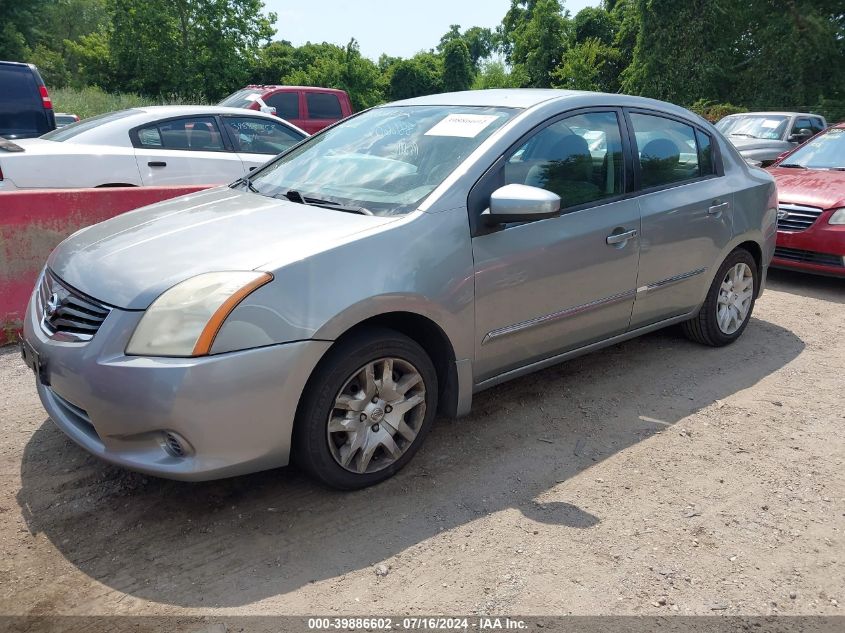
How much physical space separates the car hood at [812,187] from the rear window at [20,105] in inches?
325

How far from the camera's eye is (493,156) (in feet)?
11.3

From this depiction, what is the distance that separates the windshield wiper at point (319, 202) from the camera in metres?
3.29

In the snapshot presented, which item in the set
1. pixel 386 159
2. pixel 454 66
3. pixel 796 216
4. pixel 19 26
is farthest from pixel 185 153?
pixel 454 66

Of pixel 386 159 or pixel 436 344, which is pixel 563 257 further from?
pixel 386 159

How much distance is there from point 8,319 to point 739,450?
4665 millimetres

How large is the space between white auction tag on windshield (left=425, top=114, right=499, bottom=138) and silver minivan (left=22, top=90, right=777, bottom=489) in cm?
1

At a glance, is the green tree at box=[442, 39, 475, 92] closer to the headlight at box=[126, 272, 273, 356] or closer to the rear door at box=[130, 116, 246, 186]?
the rear door at box=[130, 116, 246, 186]

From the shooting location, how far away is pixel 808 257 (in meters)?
6.67

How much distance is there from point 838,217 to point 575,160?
396cm

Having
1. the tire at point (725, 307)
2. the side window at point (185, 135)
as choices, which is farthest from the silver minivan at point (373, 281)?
the side window at point (185, 135)

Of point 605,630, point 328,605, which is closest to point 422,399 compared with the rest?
point 328,605

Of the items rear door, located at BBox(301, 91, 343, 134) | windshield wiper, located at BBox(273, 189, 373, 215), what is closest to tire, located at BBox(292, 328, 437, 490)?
windshield wiper, located at BBox(273, 189, 373, 215)

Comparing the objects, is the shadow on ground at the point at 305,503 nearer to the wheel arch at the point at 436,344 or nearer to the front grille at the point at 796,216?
the wheel arch at the point at 436,344

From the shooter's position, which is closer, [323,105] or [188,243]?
[188,243]
